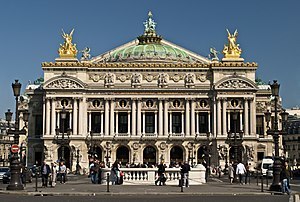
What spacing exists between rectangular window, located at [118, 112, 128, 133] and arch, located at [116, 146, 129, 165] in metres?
3.28

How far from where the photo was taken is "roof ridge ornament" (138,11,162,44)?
432 ft

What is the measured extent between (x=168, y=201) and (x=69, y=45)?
7983 centimetres

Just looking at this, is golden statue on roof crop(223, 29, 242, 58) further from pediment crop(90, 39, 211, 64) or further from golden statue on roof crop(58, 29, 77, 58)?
golden statue on roof crop(58, 29, 77, 58)

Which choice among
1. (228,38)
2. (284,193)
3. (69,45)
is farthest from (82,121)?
(284,193)

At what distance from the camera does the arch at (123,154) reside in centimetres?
10625

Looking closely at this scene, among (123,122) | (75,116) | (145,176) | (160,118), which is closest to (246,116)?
(160,118)

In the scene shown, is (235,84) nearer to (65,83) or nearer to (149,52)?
(149,52)

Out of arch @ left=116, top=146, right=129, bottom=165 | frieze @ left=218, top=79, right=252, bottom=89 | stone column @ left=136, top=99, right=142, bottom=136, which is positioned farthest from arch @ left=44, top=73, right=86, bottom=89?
frieze @ left=218, top=79, right=252, bottom=89

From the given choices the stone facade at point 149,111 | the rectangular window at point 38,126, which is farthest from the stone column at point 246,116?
the rectangular window at point 38,126

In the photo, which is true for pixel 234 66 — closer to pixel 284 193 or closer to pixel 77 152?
pixel 77 152

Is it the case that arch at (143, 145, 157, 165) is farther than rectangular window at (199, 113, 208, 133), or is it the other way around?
rectangular window at (199, 113, 208, 133)

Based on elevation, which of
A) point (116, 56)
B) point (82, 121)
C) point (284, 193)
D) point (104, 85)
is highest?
point (116, 56)

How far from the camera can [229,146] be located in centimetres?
10438

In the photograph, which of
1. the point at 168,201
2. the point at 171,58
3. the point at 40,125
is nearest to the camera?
the point at 168,201
